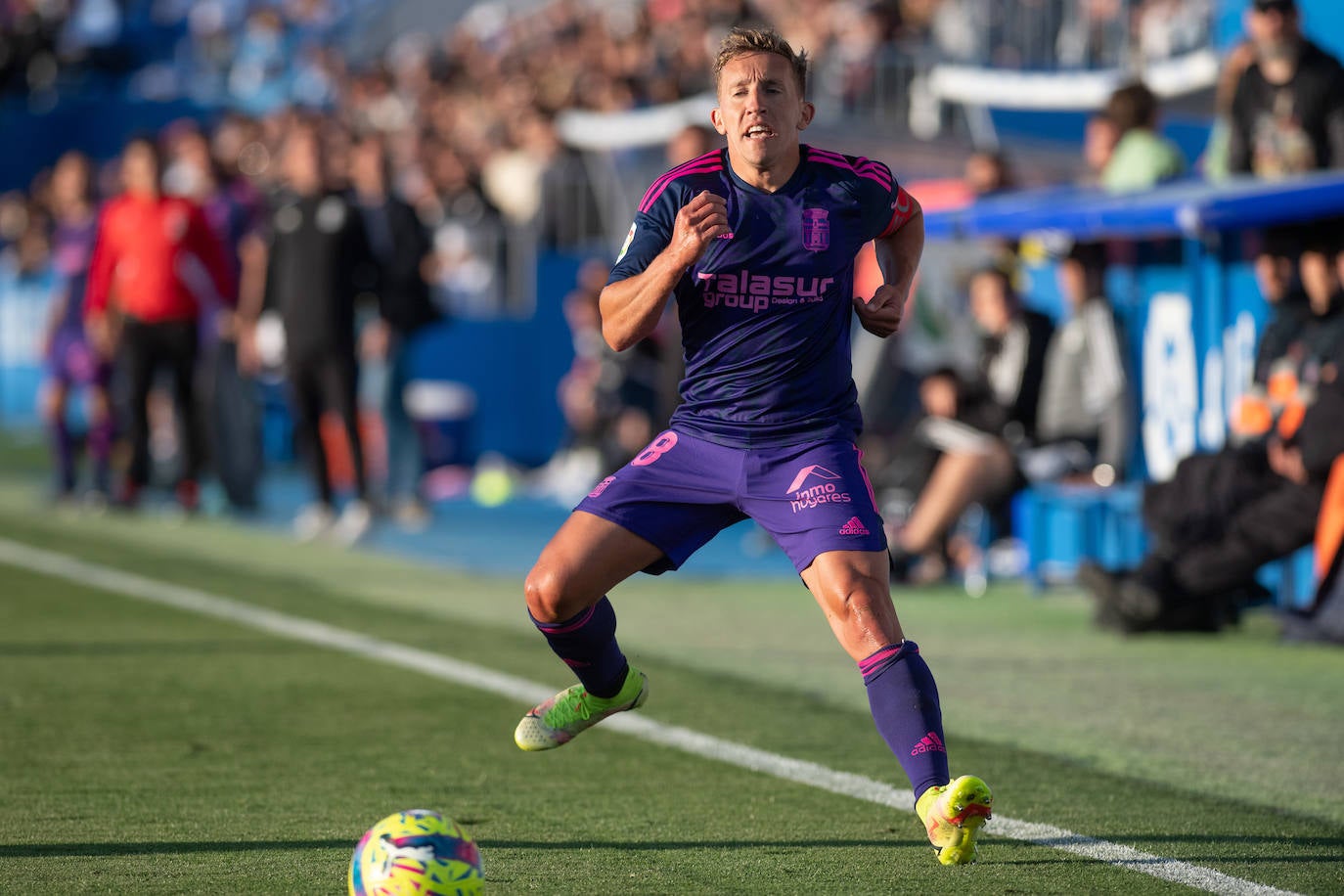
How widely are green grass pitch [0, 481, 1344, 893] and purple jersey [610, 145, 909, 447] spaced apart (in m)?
1.06

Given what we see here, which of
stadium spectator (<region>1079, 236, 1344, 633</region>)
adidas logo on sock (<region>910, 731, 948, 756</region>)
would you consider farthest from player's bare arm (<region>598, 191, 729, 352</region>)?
stadium spectator (<region>1079, 236, 1344, 633</region>)

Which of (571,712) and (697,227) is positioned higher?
(697,227)

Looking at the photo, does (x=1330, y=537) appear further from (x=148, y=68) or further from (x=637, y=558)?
(x=148, y=68)

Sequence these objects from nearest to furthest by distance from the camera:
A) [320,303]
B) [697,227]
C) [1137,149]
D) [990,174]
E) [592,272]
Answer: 1. [697,227]
2. [1137,149]
3. [990,174]
4. [320,303]
5. [592,272]

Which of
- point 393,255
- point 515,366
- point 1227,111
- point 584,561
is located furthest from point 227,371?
point 584,561

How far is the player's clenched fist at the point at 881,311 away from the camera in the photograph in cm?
510

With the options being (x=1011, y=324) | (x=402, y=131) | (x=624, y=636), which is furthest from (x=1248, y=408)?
(x=402, y=131)

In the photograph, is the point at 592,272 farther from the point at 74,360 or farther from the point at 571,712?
the point at 571,712

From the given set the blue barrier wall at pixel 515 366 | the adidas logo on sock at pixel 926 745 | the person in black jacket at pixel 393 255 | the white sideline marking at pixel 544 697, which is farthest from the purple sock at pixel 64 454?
the adidas logo on sock at pixel 926 745

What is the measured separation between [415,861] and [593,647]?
1396 mm

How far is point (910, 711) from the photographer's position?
15.9ft

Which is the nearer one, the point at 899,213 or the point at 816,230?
the point at 816,230

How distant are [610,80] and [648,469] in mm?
18538

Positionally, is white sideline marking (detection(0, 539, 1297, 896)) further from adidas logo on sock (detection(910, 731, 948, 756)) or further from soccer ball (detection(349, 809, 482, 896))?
soccer ball (detection(349, 809, 482, 896))
